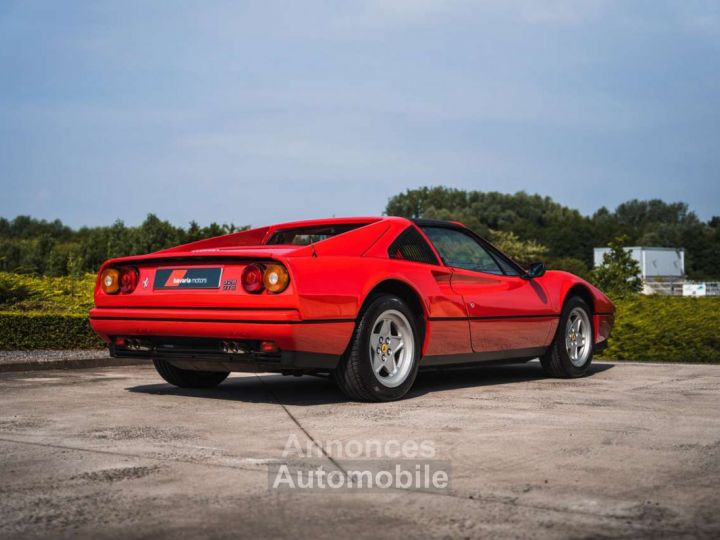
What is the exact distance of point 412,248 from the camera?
23.7 ft

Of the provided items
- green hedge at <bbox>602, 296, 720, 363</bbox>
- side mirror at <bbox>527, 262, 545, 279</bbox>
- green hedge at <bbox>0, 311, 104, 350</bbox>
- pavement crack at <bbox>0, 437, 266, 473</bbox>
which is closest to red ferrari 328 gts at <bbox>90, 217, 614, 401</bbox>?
side mirror at <bbox>527, 262, 545, 279</bbox>

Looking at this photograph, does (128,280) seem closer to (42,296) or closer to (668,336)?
(668,336)

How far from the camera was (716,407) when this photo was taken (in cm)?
639

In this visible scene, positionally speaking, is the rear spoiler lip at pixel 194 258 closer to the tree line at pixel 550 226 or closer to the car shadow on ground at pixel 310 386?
the car shadow on ground at pixel 310 386

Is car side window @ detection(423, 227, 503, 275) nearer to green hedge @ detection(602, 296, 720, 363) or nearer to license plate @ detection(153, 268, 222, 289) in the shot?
license plate @ detection(153, 268, 222, 289)

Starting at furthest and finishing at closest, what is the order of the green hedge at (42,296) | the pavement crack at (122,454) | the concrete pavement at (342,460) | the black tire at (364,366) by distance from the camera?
1. the green hedge at (42,296)
2. the black tire at (364,366)
3. the pavement crack at (122,454)
4. the concrete pavement at (342,460)

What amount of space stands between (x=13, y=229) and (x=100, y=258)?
4161 cm

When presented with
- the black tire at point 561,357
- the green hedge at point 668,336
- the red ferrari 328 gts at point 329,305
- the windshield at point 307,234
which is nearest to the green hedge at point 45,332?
the red ferrari 328 gts at point 329,305

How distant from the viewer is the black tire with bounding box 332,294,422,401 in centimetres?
642

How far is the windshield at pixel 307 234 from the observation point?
778 cm

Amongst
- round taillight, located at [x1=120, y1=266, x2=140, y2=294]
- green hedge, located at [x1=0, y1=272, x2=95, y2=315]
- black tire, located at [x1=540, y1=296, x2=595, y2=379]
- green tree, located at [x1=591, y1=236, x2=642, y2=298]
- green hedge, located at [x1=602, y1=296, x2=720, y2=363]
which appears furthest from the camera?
green tree, located at [x1=591, y1=236, x2=642, y2=298]

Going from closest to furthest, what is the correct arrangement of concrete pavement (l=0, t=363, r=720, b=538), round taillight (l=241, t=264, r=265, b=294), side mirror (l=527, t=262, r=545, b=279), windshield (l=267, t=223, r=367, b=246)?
concrete pavement (l=0, t=363, r=720, b=538) → round taillight (l=241, t=264, r=265, b=294) → windshield (l=267, t=223, r=367, b=246) → side mirror (l=527, t=262, r=545, b=279)

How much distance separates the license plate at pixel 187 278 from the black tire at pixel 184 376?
41.5 inches

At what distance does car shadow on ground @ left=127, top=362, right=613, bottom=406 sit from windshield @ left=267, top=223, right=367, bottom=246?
1240 millimetres
